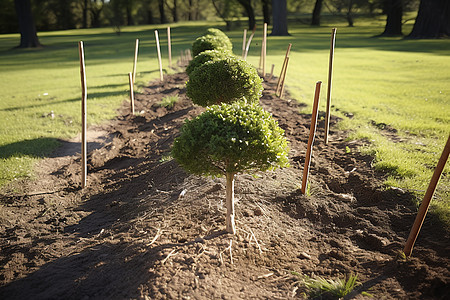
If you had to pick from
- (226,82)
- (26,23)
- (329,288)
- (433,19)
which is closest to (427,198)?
(329,288)

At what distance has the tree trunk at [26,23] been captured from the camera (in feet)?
95.4

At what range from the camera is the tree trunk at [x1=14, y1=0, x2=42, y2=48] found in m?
29.1

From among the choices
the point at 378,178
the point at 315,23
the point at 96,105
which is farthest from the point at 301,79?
the point at 315,23

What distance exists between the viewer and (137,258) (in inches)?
141

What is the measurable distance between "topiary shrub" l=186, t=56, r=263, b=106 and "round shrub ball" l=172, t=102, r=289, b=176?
2.90m

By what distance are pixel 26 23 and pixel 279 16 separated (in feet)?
80.8

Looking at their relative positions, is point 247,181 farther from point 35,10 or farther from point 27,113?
point 35,10

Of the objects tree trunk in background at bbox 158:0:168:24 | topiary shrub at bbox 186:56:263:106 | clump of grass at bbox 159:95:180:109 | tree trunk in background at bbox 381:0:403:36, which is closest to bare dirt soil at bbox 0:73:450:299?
A: topiary shrub at bbox 186:56:263:106

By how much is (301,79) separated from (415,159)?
8.95 m

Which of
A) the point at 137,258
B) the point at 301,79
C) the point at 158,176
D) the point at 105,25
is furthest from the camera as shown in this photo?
the point at 105,25

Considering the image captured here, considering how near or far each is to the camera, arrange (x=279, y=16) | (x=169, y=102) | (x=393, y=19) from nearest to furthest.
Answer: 1. (x=169, y=102)
2. (x=393, y=19)
3. (x=279, y=16)

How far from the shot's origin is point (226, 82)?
646 centimetres

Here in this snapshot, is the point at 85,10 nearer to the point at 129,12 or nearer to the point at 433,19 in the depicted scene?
the point at 129,12

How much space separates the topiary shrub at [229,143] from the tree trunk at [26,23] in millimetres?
32953
